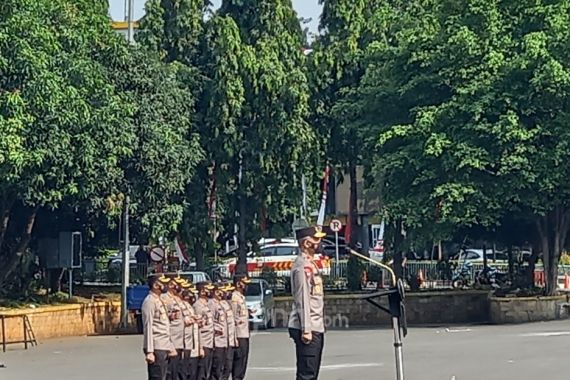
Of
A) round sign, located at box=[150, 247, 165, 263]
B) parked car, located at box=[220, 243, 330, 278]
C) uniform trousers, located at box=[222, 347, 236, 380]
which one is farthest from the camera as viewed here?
parked car, located at box=[220, 243, 330, 278]

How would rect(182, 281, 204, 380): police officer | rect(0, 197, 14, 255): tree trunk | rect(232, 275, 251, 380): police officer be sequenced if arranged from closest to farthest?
rect(182, 281, 204, 380): police officer
rect(232, 275, 251, 380): police officer
rect(0, 197, 14, 255): tree trunk

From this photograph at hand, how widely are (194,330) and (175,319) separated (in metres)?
0.58

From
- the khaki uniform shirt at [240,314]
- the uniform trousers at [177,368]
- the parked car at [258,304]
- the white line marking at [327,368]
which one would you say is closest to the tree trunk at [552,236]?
the parked car at [258,304]

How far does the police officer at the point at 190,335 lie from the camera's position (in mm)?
16625

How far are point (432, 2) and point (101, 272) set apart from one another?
602 inches

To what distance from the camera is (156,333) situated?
15.8m

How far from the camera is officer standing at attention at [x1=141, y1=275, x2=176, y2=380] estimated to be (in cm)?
1562

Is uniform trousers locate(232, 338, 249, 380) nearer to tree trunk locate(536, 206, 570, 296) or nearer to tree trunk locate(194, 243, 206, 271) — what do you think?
tree trunk locate(536, 206, 570, 296)

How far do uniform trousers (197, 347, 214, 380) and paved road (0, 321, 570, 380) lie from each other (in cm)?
203

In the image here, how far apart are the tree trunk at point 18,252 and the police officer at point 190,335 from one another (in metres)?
16.9

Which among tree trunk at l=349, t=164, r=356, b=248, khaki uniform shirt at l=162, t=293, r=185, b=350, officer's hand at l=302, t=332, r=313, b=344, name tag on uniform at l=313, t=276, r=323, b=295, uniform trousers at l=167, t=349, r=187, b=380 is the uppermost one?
tree trunk at l=349, t=164, r=356, b=248

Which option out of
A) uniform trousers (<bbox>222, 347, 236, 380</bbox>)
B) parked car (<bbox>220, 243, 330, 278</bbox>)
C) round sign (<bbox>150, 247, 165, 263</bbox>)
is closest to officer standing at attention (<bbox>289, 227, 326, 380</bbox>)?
uniform trousers (<bbox>222, 347, 236, 380</bbox>)

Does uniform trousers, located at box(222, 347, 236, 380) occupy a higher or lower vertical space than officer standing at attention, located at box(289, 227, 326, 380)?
lower

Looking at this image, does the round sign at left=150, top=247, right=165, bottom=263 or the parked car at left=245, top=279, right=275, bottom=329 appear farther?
the round sign at left=150, top=247, right=165, bottom=263
